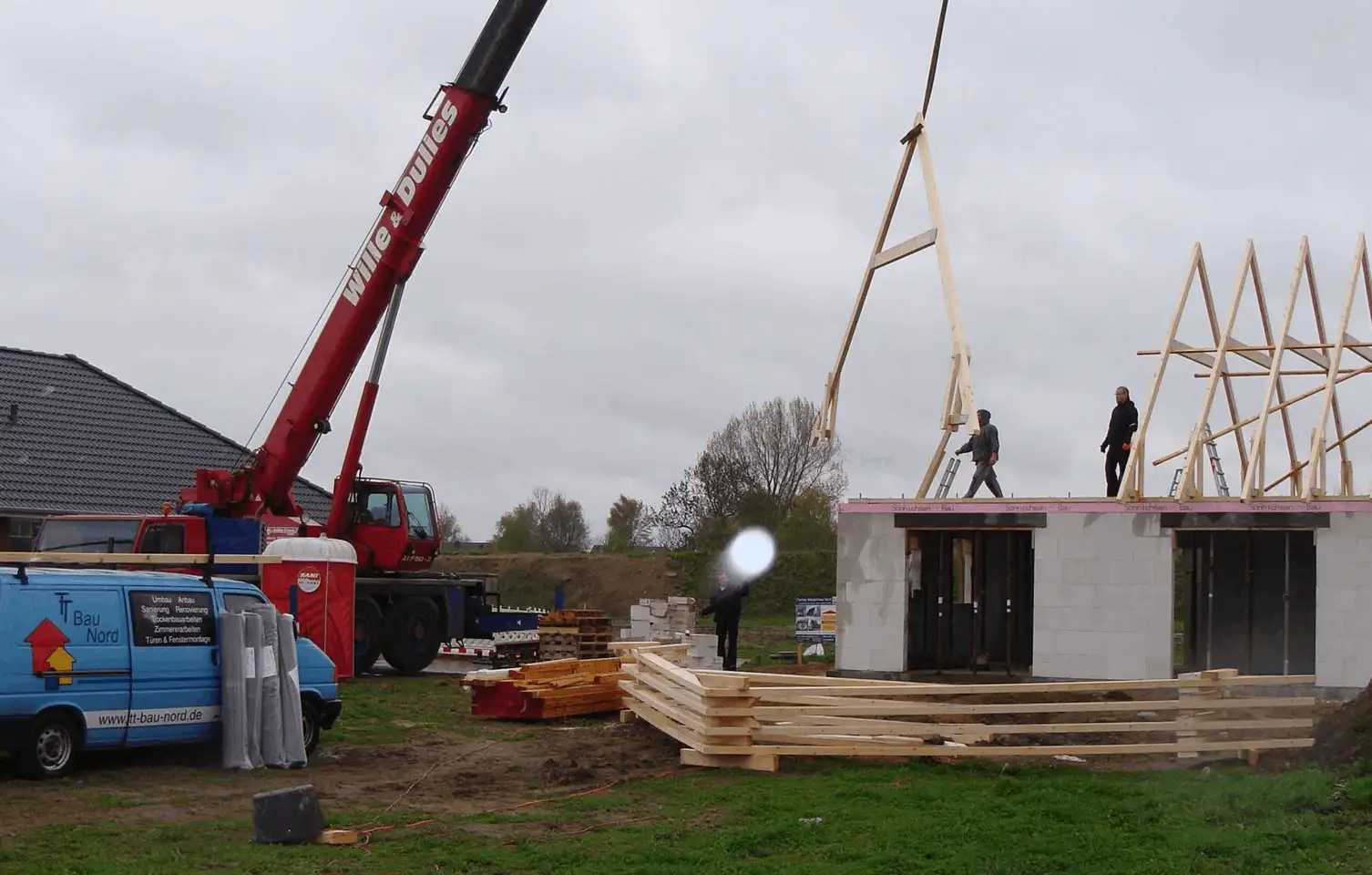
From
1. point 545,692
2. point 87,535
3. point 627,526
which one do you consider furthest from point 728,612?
point 627,526

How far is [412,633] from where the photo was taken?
72.8ft

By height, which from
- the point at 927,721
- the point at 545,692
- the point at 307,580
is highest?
the point at 307,580

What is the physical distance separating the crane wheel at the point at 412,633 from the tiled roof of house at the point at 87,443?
16.9 ft

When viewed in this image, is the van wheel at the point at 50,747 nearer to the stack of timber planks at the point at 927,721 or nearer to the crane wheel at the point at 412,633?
the stack of timber planks at the point at 927,721

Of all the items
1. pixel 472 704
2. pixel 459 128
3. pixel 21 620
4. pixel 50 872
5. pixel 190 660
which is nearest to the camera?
pixel 50 872

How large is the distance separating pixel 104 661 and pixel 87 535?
334 inches

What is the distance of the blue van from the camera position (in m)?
11.0

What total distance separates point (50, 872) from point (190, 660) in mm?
4204

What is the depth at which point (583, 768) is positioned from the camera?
1258cm

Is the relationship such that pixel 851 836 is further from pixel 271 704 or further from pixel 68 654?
pixel 68 654

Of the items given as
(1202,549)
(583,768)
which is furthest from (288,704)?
(1202,549)

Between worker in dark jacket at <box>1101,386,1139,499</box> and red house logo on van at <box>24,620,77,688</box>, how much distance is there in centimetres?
1344

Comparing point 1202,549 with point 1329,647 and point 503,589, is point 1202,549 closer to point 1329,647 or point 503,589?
point 1329,647

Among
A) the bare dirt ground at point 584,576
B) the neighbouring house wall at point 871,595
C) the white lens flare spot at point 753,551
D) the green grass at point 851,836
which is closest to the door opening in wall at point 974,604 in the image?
the neighbouring house wall at point 871,595
